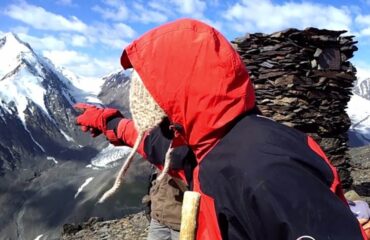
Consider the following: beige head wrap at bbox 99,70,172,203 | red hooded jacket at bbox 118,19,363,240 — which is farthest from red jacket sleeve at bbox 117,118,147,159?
red hooded jacket at bbox 118,19,363,240

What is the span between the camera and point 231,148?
6.86ft

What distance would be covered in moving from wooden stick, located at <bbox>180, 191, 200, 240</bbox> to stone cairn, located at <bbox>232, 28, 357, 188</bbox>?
8326mm

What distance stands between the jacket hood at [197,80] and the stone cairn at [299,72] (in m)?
8.17

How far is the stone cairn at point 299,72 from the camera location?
10.3 metres

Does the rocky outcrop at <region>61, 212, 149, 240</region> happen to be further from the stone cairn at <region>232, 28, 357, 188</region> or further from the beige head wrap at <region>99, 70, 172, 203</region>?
the beige head wrap at <region>99, 70, 172, 203</region>

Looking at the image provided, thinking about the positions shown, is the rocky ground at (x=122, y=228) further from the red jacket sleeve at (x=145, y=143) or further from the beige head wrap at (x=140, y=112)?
the beige head wrap at (x=140, y=112)

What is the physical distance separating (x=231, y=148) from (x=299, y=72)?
8.60 m

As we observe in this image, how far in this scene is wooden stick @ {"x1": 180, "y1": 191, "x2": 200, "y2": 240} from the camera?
2230mm

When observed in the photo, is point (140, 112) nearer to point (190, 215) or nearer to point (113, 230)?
point (190, 215)

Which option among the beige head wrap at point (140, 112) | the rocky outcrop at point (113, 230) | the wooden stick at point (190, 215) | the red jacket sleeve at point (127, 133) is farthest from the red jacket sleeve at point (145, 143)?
the rocky outcrop at point (113, 230)

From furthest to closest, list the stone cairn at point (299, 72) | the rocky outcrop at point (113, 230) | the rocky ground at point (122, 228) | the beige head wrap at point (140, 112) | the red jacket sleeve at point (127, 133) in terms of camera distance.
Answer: the rocky outcrop at point (113, 230)
the rocky ground at point (122, 228)
the stone cairn at point (299, 72)
the red jacket sleeve at point (127, 133)
the beige head wrap at point (140, 112)

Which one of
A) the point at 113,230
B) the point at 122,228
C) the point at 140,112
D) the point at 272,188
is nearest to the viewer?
the point at 272,188

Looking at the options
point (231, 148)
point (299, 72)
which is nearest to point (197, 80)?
point (231, 148)

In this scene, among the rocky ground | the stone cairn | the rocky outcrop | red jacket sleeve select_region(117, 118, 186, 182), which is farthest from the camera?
the rocky outcrop
